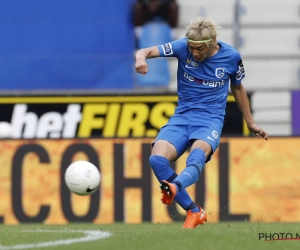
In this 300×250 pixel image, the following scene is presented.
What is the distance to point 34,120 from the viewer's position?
13.7 m

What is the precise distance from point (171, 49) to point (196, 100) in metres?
0.48

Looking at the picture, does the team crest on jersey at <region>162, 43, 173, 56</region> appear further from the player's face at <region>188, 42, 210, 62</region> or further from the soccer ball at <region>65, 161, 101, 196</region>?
the soccer ball at <region>65, 161, 101, 196</region>

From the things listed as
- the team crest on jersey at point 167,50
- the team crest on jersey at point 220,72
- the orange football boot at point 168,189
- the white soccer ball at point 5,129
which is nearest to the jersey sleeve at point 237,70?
the team crest on jersey at point 220,72

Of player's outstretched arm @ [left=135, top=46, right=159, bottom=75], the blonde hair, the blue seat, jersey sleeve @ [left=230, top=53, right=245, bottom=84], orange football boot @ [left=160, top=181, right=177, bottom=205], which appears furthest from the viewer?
the blue seat

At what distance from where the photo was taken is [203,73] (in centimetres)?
781

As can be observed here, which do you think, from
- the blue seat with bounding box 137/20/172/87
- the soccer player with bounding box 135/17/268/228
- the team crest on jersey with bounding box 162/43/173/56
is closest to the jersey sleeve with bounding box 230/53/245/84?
the soccer player with bounding box 135/17/268/228

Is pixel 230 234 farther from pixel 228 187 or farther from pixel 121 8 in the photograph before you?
pixel 121 8

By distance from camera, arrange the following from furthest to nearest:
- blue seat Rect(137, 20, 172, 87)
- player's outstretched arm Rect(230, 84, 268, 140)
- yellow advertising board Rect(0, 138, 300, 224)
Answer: blue seat Rect(137, 20, 172, 87) → yellow advertising board Rect(0, 138, 300, 224) → player's outstretched arm Rect(230, 84, 268, 140)

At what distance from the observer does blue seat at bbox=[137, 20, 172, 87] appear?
13688mm

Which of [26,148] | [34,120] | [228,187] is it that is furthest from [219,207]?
[34,120]

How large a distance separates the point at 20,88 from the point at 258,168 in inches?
153

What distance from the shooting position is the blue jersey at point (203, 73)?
7.79m

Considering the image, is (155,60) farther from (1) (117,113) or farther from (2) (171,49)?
(2) (171,49)

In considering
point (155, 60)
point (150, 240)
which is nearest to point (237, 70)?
point (150, 240)
